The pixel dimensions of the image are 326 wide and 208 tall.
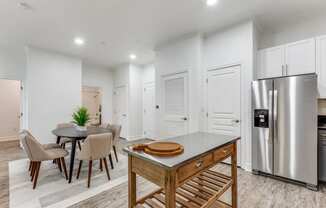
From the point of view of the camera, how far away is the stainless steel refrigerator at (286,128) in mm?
2303

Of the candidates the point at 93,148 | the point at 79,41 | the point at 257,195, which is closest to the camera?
the point at 257,195

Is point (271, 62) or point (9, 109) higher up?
point (271, 62)

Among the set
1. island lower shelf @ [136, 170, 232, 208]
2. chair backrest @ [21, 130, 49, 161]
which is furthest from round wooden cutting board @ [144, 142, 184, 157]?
chair backrest @ [21, 130, 49, 161]

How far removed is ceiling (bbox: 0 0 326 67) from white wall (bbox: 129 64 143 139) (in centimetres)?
181

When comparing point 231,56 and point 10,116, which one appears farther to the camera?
point 10,116

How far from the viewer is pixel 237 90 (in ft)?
10.2

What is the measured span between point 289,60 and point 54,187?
439 cm

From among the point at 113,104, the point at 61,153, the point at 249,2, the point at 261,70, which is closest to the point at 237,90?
the point at 261,70

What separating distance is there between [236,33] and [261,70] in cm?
87

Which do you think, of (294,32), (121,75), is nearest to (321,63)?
(294,32)

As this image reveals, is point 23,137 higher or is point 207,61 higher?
point 207,61

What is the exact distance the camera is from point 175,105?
3.96m

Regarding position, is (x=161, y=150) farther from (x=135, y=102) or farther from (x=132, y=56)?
(x=135, y=102)

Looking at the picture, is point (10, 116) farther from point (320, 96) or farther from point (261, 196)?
point (320, 96)
